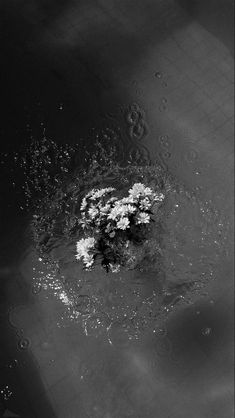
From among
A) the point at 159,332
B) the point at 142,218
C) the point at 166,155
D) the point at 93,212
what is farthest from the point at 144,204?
the point at 159,332

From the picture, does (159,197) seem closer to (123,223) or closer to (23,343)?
(123,223)

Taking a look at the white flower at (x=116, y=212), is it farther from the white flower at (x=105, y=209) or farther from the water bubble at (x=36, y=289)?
the water bubble at (x=36, y=289)

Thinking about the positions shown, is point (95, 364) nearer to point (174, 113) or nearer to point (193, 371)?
point (193, 371)

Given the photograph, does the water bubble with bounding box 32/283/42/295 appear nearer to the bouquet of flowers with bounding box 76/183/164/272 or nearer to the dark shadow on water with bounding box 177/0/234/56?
the bouquet of flowers with bounding box 76/183/164/272

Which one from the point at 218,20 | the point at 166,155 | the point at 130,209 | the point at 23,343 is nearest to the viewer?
the point at 130,209

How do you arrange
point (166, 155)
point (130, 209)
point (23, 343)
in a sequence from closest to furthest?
point (130, 209) < point (23, 343) < point (166, 155)

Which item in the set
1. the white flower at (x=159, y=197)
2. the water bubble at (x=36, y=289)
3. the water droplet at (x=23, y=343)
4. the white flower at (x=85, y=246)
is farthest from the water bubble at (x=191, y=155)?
the water droplet at (x=23, y=343)

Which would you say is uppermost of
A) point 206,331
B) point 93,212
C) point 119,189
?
point 119,189
